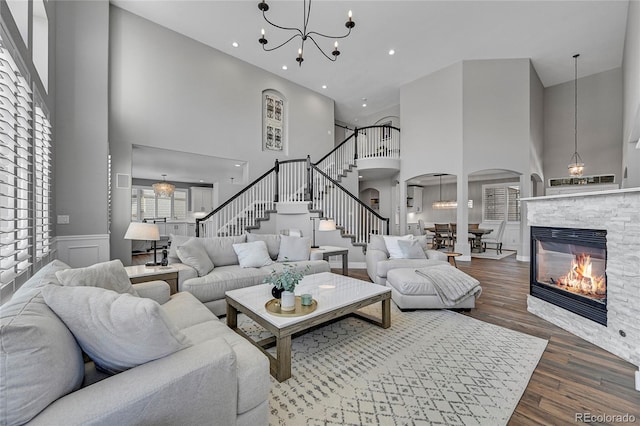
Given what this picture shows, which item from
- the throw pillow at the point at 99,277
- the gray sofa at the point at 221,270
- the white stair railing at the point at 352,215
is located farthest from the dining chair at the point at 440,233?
the throw pillow at the point at 99,277

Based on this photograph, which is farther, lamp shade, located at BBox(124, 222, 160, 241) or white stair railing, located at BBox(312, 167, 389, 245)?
white stair railing, located at BBox(312, 167, 389, 245)

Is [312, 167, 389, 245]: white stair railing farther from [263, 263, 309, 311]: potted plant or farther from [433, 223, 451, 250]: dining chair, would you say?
[263, 263, 309, 311]: potted plant

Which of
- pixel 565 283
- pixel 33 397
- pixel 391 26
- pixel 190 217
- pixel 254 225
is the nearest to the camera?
pixel 33 397

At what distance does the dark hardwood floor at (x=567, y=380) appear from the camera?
5.51 feet

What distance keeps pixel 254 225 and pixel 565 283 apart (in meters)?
5.30

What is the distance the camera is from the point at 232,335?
69.2 inches

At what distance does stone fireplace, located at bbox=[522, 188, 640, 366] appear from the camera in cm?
223

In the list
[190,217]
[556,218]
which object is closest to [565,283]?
[556,218]

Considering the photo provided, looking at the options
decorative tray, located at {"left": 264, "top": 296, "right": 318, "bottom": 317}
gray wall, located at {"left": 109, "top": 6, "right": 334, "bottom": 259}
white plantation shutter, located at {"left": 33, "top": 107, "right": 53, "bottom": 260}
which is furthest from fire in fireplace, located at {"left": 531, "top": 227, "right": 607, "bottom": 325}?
gray wall, located at {"left": 109, "top": 6, "right": 334, "bottom": 259}

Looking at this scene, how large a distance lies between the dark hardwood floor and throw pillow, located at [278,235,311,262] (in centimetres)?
243

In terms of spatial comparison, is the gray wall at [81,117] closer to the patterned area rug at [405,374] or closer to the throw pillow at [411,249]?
the patterned area rug at [405,374]

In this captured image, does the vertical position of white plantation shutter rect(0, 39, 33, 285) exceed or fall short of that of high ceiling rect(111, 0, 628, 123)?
it falls short

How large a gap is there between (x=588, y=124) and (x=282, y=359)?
1008cm

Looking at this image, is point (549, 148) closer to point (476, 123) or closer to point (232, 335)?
point (476, 123)
